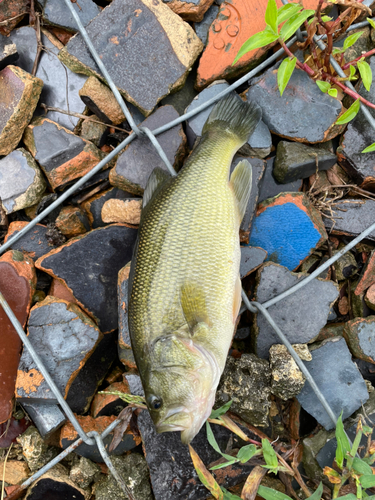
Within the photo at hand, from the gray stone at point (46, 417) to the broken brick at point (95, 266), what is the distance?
72 cm

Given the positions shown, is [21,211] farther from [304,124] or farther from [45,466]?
[304,124]

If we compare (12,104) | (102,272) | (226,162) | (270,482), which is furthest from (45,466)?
(12,104)

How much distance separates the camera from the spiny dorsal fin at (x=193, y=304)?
233 cm

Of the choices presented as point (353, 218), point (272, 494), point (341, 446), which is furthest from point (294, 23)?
point (272, 494)

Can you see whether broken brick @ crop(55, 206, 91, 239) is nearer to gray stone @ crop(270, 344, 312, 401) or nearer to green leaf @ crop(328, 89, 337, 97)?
gray stone @ crop(270, 344, 312, 401)

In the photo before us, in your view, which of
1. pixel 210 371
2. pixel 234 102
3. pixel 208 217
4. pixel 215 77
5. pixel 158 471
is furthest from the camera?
pixel 215 77

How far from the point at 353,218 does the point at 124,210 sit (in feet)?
6.20

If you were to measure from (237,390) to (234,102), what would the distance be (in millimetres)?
2195

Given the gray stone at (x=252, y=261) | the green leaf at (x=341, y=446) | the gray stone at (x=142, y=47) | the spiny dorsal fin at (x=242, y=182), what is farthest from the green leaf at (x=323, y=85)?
the green leaf at (x=341, y=446)

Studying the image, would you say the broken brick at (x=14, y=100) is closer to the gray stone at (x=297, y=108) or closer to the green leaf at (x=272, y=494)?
the gray stone at (x=297, y=108)

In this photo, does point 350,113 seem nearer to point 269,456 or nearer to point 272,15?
point 272,15

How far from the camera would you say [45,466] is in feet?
8.93

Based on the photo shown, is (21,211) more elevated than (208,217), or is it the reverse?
(21,211)

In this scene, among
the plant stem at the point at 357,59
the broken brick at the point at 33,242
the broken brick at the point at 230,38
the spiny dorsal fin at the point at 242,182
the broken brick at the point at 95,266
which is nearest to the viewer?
the spiny dorsal fin at the point at 242,182
